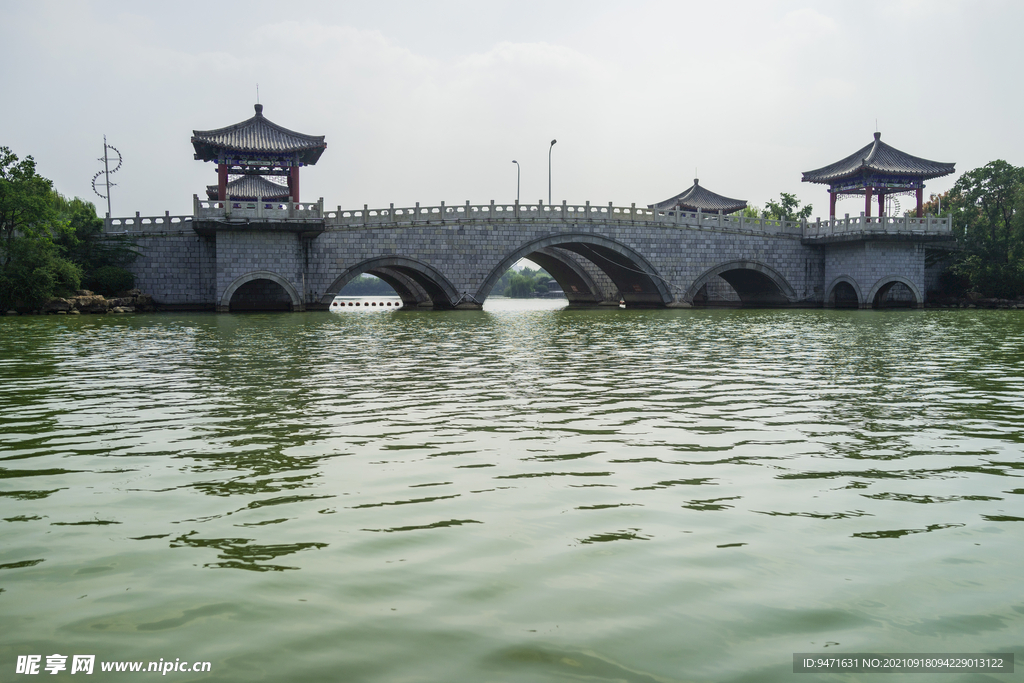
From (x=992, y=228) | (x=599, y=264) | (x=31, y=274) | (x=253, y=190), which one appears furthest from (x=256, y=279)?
(x=992, y=228)

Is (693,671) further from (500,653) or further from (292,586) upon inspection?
(292,586)

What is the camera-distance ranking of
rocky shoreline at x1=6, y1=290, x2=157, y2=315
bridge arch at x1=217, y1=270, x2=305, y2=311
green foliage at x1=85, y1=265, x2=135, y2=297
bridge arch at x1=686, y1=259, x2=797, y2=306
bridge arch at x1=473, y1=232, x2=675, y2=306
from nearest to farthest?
rocky shoreline at x1=6, y1=290, x2=157, y2=315
green foliage at x1=85, y1=265, x2=135, y2=297
bridge arch at x1=217, y1=270, x2=305, y2=311
bridge arch at x1=473, y1=232, x2=675, y2=306
bridge arch at x1=686, y1=259, x2=797, y2=306

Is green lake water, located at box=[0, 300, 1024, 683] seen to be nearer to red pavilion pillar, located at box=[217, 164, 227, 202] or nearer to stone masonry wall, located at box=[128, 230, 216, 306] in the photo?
stone masonry wall, located at box=[128, 230, 216, 306]

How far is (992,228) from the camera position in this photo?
38656mm

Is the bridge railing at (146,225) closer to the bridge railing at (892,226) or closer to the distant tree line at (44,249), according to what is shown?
the distant tree line at (44,249)

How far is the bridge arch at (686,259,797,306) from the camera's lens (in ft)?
123

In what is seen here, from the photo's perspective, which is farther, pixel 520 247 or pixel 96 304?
pixel 520 247

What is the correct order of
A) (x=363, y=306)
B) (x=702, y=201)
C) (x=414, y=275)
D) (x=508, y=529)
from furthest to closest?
(x=363, y=306) < (x=702, y=201) < (x=414, y=275) < (x=508, y=529)

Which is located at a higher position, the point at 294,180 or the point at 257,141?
the point at 257,141

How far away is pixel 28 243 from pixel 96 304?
292cm

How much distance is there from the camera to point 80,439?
5516mm

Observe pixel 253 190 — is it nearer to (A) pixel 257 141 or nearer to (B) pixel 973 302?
(A) pixel 257 141

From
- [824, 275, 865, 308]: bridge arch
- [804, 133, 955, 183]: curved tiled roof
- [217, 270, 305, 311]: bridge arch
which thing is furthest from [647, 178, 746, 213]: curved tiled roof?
[217, 270, 305, 311]: bridge arch

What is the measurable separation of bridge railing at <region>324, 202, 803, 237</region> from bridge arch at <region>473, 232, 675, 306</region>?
3.42ft
